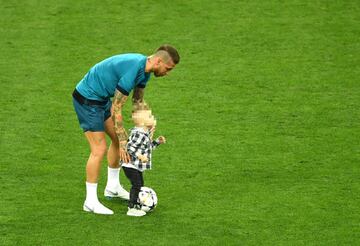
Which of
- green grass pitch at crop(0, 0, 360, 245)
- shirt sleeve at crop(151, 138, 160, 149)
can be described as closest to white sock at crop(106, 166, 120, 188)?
green grass pitch at crop(0, 0, 360, 245)

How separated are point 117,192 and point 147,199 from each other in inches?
23.2

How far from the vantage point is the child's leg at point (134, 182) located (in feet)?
Result: 33.9

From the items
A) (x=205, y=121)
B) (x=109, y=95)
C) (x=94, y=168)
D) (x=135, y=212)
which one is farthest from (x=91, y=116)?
(x=205, y=121)

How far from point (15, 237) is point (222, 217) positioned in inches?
85.1

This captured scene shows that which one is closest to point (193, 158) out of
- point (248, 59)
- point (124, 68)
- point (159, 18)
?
point (124, 68)

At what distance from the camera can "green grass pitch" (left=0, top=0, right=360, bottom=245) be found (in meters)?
10.1

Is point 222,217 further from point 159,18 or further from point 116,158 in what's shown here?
point 159,18

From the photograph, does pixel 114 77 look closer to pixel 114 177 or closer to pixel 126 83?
pixel 126 83

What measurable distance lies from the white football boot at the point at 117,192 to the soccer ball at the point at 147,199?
0.47 metres

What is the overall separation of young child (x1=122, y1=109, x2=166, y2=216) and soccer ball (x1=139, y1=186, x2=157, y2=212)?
0.15 feet

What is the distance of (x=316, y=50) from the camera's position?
15.5 meters

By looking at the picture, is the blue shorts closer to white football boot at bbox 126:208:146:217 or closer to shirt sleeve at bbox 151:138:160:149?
shirt sleeve at bbox 151:138:160:149

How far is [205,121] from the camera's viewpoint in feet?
43.6

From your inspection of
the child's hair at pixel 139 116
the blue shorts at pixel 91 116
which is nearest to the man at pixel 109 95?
the blue shorts at pixel 91 116
